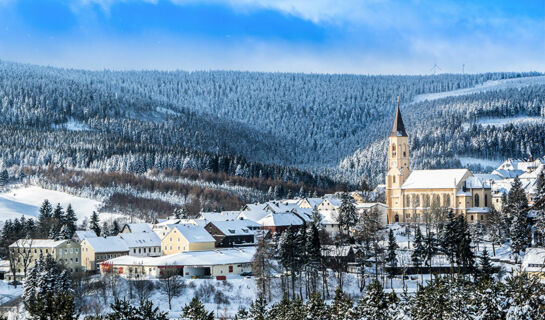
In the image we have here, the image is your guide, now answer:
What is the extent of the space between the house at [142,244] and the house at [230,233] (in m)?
5.93

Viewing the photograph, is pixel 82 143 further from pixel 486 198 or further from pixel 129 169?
pixel 486 198

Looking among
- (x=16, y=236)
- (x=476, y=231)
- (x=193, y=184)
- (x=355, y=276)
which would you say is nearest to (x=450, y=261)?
(x=355, y=276)

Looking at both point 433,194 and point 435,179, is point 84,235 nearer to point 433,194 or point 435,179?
point 433,194

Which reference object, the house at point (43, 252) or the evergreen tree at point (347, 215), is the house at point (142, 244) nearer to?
the house at point (43, 252)

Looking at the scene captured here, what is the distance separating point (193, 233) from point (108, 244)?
957 cm

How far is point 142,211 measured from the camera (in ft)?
406

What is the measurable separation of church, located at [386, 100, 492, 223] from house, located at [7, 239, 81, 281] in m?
42.3

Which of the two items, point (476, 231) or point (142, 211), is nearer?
point (476, 231)

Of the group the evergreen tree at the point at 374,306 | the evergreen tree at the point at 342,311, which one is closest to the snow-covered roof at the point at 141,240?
the evergreen tree at the point at 342,311

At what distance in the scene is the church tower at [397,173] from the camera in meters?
107

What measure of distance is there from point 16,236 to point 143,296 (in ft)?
97.0

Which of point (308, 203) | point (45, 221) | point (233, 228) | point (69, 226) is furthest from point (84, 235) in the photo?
point (308, 203)

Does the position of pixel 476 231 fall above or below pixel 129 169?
below

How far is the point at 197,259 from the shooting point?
241ft
